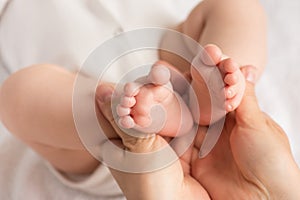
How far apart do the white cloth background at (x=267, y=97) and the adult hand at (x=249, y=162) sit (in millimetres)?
209

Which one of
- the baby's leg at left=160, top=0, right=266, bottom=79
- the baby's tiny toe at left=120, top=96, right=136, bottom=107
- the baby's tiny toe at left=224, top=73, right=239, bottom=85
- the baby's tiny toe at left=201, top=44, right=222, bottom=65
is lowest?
the baby's leg at left=160, top=0, right=266, bottom=79

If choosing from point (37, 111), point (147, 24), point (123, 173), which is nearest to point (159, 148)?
point (123, 173)

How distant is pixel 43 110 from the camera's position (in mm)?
673

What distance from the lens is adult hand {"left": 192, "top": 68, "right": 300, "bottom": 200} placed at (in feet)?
1.88

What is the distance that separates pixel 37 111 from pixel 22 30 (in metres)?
0.24

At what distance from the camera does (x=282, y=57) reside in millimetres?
918

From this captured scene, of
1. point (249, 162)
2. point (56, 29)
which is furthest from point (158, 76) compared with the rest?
point (56, 29)

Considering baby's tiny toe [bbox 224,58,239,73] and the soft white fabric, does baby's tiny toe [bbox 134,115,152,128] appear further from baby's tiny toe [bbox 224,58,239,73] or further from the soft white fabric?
the soft white fabric

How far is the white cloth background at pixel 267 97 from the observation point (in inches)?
30.4

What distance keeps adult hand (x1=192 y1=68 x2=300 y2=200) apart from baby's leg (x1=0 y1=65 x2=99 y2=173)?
16cm

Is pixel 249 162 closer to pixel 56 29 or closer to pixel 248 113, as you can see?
pixel 248 113

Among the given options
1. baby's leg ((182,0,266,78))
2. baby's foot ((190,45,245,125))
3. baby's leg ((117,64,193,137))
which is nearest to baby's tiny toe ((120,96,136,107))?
baby's leg ((117,64,193,137))

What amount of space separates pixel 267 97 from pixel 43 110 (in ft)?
1.20

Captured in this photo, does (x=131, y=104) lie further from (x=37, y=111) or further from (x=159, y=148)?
(x=37, y=111)
